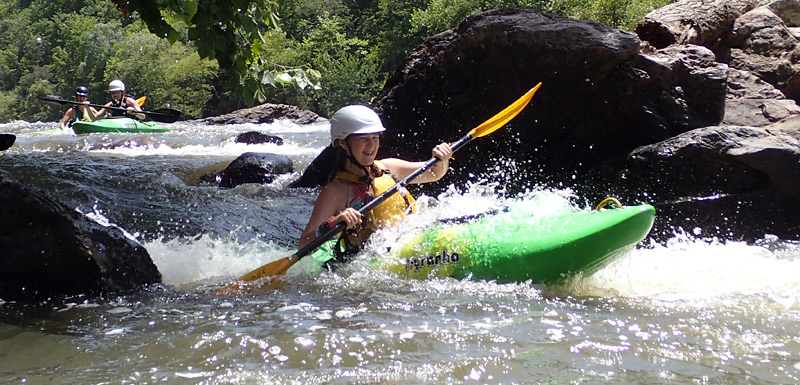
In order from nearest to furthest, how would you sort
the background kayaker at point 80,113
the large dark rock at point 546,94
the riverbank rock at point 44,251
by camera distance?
the riverbank rock at point 44,251, the large dark rock at point 546,94, the background kayaker at point 80,113

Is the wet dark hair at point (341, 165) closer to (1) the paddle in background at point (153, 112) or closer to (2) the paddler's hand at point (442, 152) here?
(2) the paddler's hand at point (442, 152)

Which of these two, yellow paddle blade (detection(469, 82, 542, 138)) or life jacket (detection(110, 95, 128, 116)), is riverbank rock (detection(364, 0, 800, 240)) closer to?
yellow paddle blade (detection(469, 82, 542, 138))

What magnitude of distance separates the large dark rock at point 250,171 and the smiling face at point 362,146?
450 centimetres

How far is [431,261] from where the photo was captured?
3736 millimetres

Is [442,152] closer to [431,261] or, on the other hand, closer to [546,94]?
[431,261]

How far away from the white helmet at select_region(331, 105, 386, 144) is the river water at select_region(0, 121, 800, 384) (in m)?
0.64

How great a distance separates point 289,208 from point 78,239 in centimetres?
328

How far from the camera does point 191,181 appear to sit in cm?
852

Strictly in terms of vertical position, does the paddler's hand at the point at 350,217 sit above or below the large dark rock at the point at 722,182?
above

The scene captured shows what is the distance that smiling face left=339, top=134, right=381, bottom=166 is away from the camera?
3910mm

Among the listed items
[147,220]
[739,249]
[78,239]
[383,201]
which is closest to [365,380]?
[383,201]

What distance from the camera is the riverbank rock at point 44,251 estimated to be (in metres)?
3.52

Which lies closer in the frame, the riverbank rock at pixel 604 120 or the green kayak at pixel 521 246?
the green kayak at pixel 521 246

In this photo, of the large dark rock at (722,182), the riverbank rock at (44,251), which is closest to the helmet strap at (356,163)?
the riverbank rock at (44,251)
